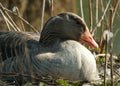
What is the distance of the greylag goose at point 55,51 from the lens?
630cm

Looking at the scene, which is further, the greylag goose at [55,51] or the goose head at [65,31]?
the goose head at [65,31]

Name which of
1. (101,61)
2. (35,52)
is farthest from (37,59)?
(101,61)

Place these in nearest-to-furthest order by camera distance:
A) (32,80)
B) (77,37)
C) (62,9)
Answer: (32,80), (77,37), (62,9)

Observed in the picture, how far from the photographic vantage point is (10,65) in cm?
648

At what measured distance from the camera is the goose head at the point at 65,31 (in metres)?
6.68

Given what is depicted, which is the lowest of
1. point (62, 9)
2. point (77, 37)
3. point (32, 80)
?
point (32, 80)

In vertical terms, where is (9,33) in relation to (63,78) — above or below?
above

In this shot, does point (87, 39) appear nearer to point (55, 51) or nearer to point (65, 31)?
point (65, 31)

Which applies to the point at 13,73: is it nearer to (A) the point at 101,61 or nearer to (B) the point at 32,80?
(B) the point at 32,80

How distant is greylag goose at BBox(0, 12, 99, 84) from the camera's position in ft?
20.7

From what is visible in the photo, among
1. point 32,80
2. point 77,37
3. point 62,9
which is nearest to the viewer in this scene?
point 32,80

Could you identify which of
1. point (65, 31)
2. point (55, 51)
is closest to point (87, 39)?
point (65, 31)

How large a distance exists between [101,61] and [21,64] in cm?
125

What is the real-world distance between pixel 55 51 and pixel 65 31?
1.06 ft
